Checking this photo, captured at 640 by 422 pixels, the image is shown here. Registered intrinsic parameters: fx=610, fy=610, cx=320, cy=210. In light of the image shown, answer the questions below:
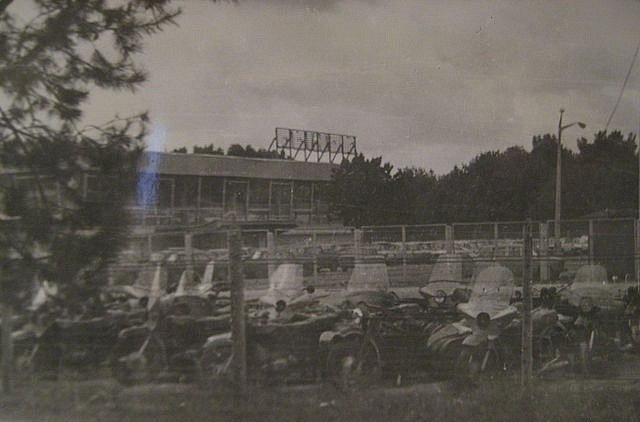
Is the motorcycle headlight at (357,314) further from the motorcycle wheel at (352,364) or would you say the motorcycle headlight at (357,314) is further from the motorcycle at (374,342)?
the motorcycle wheel at (352,364)

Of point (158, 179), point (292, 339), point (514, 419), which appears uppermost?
point (158, 179)

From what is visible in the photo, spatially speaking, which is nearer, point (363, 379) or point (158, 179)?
point (158, 179)

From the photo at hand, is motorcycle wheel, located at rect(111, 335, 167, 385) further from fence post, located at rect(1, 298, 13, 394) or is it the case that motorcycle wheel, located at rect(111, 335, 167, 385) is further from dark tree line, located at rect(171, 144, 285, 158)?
dark tree line, located at rect(171, 144, 285, 158)

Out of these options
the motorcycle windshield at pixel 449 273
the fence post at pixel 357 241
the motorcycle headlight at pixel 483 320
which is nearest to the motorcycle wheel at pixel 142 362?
the fence post at pixel 357 241

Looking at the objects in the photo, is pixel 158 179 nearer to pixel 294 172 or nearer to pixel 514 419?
pixel 294 172

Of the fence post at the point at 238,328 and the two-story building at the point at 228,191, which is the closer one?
the two-story building at the point at 228,191

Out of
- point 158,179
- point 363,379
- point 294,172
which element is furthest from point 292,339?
point 158,179
